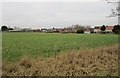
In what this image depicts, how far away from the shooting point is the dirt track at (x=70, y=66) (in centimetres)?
885

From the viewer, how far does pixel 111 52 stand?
47.0 ft

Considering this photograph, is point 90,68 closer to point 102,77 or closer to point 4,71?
point 102,77

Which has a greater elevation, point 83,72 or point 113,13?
point 113,13

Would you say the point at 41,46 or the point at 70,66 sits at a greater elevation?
the point at 70,66

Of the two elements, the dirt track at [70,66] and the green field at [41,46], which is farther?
the green field at [41,46]

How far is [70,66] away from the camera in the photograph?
1001 centimetres

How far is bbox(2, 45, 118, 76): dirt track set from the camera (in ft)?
29.0

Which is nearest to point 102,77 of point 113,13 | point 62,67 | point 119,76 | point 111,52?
point 119,76

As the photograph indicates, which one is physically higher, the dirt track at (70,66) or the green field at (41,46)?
the dirt track at (70,66)

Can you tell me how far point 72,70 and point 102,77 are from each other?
1.59m

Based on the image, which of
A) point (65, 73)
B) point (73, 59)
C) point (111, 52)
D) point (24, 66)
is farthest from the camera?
point (111, 52)

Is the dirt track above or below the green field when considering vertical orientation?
above

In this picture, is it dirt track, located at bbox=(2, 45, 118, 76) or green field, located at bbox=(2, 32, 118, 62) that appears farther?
green field, located at bbox=(2, 32, 118, 62)

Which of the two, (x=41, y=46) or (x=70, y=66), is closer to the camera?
(x=70, y=66)
